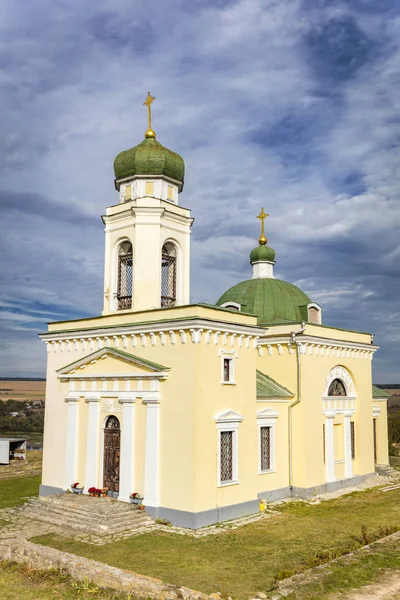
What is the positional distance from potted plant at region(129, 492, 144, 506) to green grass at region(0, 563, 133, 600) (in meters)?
5.11

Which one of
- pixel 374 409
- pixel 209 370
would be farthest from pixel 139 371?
pixel 374 409

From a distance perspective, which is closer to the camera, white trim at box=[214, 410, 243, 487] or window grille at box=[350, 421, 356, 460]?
white trim at box=[214, 410, 243, 487]

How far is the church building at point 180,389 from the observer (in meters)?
17.2

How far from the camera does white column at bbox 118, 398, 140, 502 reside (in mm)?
17859

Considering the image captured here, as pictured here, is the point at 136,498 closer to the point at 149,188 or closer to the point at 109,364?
the point at 109,364

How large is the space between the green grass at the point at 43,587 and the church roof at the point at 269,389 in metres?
10.0

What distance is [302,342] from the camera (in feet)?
72.0

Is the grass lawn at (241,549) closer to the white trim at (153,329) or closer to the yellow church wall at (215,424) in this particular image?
the yellow church wall at (215,424)

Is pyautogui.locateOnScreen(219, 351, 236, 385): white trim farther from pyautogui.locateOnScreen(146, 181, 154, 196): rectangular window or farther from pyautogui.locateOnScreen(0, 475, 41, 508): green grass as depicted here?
pyautogui.locateOnScreen(0, 475, 41, 508): green grass

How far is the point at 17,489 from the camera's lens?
22.7 meters

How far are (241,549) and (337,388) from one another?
10988 mm

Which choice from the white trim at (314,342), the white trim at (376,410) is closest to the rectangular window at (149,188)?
the white trim at (314,342)

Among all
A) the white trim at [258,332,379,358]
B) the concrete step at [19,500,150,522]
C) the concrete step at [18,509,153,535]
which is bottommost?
the concrete step at [18,509,153,535]

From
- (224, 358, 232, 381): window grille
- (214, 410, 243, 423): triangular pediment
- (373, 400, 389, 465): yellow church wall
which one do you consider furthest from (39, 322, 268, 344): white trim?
(373, 400, 389, 465): yellow church wall
